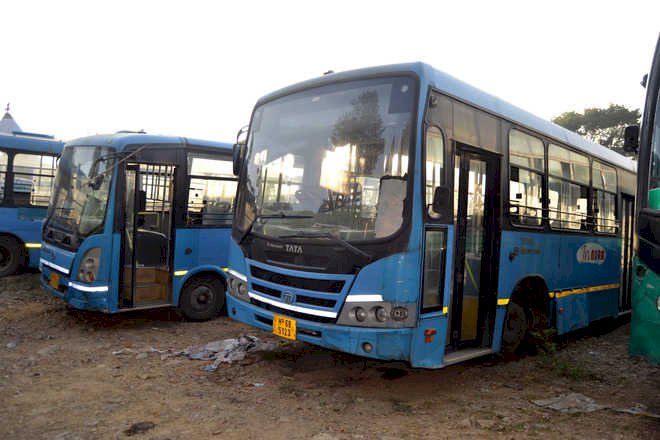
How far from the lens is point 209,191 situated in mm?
8438

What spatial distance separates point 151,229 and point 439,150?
4822 millimetres

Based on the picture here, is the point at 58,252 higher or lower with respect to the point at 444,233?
lower

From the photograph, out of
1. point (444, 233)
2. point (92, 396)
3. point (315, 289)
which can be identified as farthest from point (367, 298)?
point (92, 396)

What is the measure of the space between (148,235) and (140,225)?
0.31 m

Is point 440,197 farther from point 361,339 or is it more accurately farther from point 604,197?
point 604,197

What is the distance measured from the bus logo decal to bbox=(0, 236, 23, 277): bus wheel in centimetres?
1036

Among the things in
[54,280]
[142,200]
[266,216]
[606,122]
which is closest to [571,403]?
[266,216]

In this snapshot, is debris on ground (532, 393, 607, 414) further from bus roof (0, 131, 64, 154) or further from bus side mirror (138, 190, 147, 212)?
bus roof (0, 131, 64, 154)

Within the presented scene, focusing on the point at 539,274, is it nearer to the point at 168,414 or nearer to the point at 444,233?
the point at 444,233

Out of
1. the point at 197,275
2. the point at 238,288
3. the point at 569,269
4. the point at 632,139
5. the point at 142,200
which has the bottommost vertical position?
the point at 197,275

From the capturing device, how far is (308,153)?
17.4 ft

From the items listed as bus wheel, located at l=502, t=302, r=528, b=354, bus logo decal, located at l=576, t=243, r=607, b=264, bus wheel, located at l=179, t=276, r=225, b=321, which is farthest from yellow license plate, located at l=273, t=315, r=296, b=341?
bus logo decal, located at l=576, t=243, r=607, b=264

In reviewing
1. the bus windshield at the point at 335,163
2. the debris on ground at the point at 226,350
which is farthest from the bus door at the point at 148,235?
the bus windshield at the point at 335,163

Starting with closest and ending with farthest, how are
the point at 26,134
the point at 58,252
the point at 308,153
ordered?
the point at 308,153
the point at 58,252
the point at 26,134
